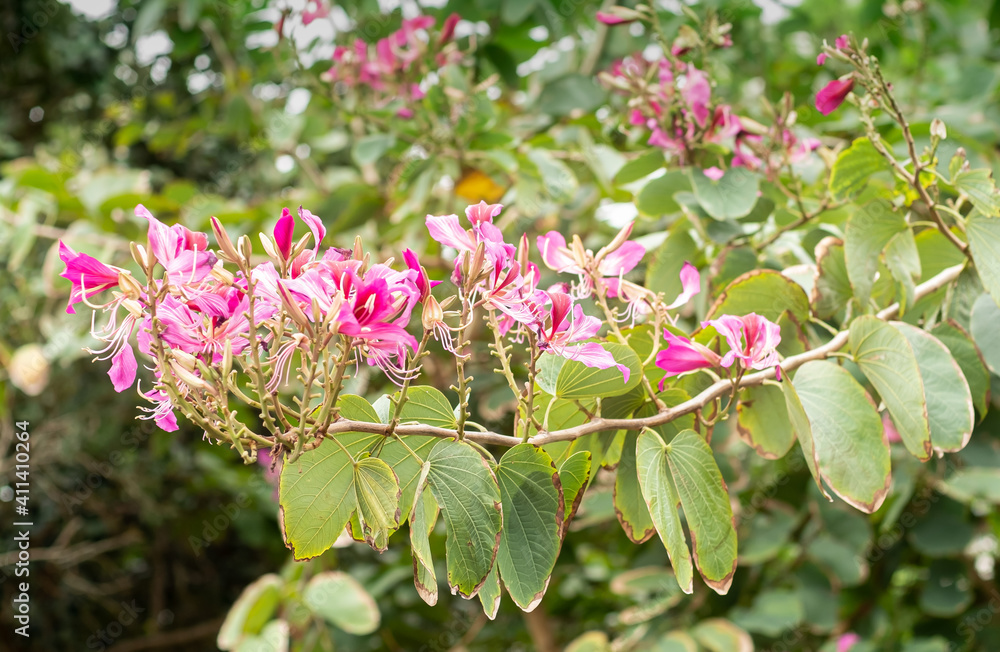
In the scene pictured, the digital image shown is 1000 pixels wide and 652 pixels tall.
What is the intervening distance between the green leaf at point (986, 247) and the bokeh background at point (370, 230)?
1.50ft

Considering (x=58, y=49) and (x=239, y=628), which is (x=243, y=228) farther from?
(x=58, y=49)

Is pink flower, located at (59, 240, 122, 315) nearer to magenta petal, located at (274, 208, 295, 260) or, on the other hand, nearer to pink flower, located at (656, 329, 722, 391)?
magenta petal, located at (274, 208, 295, 260)

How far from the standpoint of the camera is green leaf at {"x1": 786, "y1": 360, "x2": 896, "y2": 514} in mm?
651

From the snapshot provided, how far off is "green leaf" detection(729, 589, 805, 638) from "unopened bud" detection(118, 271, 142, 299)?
141 centimetres

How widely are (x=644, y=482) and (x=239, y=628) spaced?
1260 mm

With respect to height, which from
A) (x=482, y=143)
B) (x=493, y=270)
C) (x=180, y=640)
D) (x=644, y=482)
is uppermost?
(x=493, y=270)

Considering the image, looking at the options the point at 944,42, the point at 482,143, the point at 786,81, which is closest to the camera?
the point at 482,143

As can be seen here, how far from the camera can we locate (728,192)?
96 cm

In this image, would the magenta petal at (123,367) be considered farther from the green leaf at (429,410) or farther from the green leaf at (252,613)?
the green leaf at (252,613)

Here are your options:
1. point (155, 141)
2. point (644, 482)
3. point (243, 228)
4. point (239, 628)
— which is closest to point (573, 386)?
point (644, 482)

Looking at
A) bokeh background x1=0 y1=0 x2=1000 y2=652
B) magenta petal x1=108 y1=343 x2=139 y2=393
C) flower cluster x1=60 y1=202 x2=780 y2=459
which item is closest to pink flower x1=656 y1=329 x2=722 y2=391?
flower cluster x1=60 y1=202 x2=780 y2=459

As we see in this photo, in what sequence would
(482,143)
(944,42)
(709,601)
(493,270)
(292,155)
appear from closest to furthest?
(493,270) → (482,143) → (709,601) → (292,155) → (944,42)

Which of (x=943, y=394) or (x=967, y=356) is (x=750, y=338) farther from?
(x=967, y=356)

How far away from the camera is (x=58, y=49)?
2908 mm
